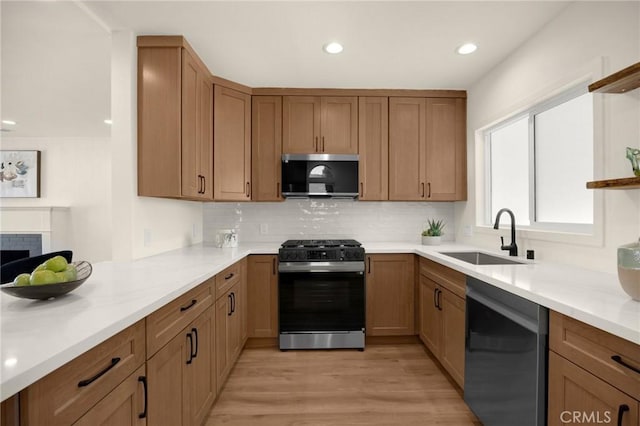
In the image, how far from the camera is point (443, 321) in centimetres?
230

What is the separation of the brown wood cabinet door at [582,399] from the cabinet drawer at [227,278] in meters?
1.78

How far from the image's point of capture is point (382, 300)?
2875 millimetres

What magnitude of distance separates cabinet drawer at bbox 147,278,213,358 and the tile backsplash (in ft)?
5.50

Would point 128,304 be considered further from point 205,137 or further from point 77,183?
point 77,183

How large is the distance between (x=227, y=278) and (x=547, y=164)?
2.47 meters

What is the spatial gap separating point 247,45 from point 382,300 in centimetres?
243

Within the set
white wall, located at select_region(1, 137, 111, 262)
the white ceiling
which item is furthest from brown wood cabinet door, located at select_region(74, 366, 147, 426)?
white wall, located at select_region(1, 137, 111, 262)

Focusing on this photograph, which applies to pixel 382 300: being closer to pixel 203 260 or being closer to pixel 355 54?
pixel 203 260

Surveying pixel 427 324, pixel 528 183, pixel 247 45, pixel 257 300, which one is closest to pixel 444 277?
pixel 427 324

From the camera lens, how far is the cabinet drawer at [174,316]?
1187 mm

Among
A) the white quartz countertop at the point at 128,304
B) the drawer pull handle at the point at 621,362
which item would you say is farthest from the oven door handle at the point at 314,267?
the drawer pull handle at the point at 621,362

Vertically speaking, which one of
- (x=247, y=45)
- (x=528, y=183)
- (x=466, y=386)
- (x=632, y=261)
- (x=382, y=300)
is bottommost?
(x=466, y=386)

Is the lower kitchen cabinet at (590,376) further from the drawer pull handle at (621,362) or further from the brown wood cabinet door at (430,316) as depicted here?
the brown wood cabinet door at (430,316)

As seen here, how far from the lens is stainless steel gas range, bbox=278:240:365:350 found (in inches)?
109
